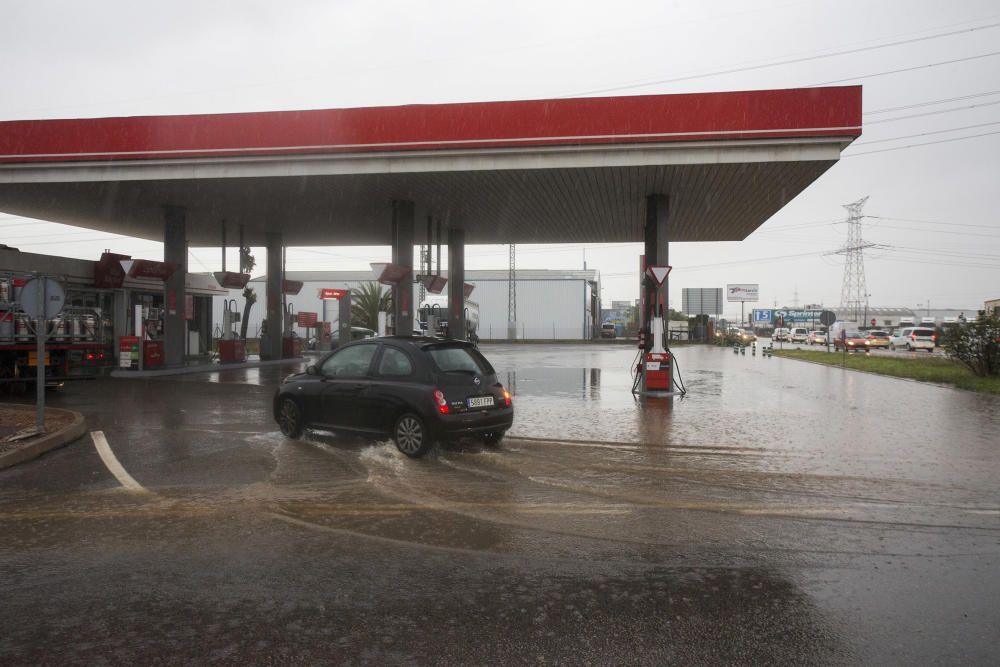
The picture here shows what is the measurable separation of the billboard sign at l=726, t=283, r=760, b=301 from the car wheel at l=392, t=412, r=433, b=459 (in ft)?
279

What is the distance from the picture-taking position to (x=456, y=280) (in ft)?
86.3

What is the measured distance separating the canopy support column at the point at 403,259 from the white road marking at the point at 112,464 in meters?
10.7

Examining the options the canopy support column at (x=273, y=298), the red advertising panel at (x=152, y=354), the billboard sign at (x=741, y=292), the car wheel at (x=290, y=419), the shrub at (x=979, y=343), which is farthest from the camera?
the billboard sign at (x=741, y=292)

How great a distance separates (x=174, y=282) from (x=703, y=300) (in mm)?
59713

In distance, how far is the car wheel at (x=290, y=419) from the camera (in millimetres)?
9742

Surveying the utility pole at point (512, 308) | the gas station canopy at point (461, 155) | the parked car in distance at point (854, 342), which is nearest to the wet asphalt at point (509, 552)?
the gas station canopy at point (461, 155)

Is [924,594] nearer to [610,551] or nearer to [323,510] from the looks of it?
[610,551]

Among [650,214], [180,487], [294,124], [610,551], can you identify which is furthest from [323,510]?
[650,214]

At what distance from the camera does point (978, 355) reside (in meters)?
20.6

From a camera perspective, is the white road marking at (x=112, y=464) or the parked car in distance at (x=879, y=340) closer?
the white road marking at (x=112, y=464)

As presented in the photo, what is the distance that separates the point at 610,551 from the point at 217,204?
19.6m

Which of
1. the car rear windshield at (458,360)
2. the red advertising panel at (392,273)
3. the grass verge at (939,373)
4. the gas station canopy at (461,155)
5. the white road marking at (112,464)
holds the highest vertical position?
the gas station canopy at (461,155)

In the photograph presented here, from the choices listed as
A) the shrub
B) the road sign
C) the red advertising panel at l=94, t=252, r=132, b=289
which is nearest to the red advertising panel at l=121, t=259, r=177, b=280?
the red advertising panel at l=94, t=252, r=132, b=289

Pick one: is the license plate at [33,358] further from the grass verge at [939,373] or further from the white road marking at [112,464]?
the grass verge at [939,373]
